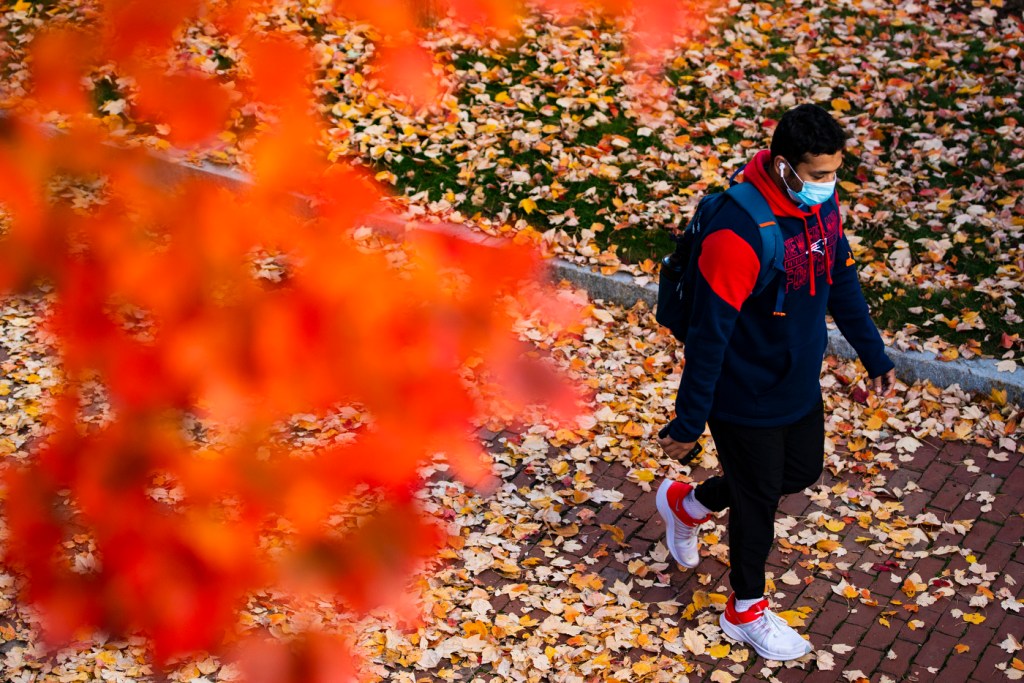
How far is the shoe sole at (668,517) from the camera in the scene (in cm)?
492

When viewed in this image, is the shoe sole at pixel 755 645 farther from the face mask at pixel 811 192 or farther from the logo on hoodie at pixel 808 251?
the face mask at pixel 811 192

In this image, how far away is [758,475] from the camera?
4.23 metres

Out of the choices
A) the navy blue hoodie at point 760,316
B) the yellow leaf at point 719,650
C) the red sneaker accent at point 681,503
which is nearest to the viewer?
the navy blue hoodie at point 760,316

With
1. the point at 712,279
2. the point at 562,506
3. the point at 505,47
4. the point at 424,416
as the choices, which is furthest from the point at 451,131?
the point at 712,279

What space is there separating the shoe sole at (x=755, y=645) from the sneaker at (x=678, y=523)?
1.13 ft

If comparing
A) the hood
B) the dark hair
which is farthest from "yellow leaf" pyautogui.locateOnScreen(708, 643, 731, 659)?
the dark hair

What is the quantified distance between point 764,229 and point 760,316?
36cm

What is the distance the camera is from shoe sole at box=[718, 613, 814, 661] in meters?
4.50

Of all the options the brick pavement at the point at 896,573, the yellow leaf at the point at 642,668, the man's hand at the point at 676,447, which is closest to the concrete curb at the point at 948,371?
the brick pavement at the point at 896,573

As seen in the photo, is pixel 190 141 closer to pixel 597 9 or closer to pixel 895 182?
pixel 597 9

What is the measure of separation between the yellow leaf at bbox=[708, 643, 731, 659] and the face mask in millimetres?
1913

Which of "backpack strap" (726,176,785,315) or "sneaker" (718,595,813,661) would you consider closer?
"backpack strap" (726,176,785,315)

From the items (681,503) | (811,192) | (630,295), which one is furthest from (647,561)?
(630,295)

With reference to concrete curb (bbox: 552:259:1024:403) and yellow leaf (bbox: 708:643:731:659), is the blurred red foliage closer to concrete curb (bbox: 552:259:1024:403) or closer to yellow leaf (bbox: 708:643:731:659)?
yellow leaf (bbox: 708:643:731:659)
